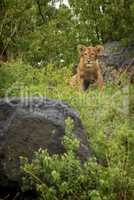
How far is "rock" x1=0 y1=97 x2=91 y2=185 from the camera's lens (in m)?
8.09

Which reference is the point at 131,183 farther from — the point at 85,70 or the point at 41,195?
the point at 85,70

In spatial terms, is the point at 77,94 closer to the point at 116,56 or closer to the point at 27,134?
the point at 27,134

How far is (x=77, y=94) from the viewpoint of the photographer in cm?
1229

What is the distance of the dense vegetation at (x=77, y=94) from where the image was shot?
7.63m

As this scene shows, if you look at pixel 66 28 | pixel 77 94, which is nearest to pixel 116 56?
pixel 66 28

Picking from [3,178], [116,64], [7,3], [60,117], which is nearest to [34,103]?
[60,117]

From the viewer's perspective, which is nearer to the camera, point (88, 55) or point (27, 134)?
point (27, 134)

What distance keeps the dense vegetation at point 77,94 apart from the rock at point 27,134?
0.21m

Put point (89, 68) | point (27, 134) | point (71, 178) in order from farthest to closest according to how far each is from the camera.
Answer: point (89, 68) < point (27, 134) < point (71, 178)

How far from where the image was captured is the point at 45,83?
13531mm

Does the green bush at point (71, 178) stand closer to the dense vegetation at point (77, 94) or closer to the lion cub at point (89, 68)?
the dense vegetation at point (77, 94)

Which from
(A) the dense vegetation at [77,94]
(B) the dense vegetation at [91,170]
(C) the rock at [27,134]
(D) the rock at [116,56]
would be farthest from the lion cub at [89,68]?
(C) the rock at [27,134]

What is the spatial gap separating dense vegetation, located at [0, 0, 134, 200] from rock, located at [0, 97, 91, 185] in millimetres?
214

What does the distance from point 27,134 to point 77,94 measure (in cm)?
417
